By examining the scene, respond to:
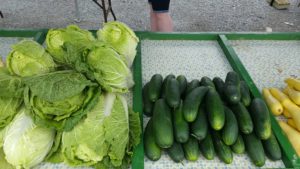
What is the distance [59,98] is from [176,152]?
Result: 73 cm

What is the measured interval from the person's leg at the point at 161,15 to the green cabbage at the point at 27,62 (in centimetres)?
208

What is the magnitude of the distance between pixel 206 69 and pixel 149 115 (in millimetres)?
808

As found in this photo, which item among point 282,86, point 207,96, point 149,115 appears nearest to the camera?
point 207,96

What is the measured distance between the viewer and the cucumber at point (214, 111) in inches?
63.4

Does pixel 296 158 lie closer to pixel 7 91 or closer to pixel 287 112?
pixel 287 112

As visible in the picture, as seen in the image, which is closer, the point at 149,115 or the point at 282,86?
the point at 149,115

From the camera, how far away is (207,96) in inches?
70.0

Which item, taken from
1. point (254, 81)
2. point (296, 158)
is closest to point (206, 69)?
point (254, 81)

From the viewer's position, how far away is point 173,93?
1.78m

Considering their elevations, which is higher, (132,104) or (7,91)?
(7,91)

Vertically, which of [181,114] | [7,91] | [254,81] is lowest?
[254,81]

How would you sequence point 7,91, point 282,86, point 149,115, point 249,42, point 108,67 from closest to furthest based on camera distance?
point 7,91, point 108,67, point 149,115, point 282,86, point 249,42

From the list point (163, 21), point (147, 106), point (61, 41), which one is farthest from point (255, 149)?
point (163, 21)

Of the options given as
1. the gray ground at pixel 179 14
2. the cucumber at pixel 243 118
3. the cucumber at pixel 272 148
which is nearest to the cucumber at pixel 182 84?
the cucumber at pixel 243 118
